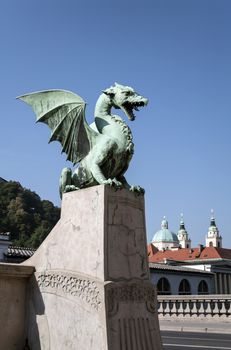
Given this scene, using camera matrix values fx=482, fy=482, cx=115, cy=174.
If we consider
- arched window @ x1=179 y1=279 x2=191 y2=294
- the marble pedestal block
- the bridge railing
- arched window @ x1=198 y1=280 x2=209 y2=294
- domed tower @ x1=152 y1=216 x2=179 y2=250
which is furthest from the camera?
domed tower @ x1=152 y1=216 x2=179 y2=250

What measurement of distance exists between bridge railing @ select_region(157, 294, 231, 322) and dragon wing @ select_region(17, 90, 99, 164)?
12475 mm

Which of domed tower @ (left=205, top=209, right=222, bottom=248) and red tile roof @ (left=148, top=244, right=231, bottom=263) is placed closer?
red tile roof @ (left=148, top=244, right=231, bottom=263)

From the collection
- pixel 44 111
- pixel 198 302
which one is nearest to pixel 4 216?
pixel 198 302

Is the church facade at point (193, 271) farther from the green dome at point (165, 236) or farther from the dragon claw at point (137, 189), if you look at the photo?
the dragon claw at point (137, 189)

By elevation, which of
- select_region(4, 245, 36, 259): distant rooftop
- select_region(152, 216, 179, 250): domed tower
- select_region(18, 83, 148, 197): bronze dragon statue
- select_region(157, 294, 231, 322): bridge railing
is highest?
select_region(152, 216, 179, 250): domed tower

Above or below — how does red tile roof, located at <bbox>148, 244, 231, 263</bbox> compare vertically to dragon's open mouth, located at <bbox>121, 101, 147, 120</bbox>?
below

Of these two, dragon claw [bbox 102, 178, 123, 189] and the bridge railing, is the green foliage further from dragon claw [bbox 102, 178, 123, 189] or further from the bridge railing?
dragon claw [bbox 102, 178, 123, 189]

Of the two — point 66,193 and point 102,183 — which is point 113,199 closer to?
point 102,183

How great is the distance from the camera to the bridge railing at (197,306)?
59.7 feet

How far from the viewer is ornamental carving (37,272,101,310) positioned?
241 inches

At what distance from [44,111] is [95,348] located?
3801mm

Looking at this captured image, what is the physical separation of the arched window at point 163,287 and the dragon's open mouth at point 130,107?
39.6 m

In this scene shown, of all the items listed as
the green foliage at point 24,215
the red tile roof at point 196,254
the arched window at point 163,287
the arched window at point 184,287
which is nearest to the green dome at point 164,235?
the red tile roof at point 196,254

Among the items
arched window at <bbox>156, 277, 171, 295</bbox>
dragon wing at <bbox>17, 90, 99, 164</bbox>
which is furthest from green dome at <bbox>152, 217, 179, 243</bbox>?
dragon wing at <bbox>17, 90, 99, 164</bbox>
